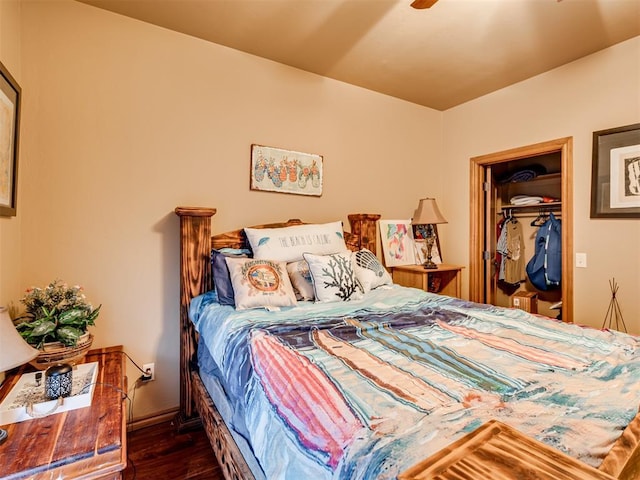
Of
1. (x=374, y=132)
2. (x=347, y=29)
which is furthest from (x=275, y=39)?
(x=374, y=132)

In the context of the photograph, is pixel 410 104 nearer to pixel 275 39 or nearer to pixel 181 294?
pixel 275 39

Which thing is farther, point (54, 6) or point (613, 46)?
point (613, 46)

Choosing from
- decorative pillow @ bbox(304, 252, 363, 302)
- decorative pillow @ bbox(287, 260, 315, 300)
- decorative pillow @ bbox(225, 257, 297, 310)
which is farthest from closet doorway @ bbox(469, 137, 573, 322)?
decorative pillow @ bbox(225, 257, 297, 310)

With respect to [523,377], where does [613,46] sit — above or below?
above

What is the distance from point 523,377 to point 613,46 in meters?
2.75

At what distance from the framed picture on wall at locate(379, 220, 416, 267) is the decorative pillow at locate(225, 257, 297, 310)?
1.46 meters

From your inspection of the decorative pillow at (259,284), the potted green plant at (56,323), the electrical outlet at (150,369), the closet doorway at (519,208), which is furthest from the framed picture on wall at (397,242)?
the potted green plant at (56,323)

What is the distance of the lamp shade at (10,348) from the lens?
0.90 meters

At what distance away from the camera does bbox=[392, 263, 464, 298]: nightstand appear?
9.92ft

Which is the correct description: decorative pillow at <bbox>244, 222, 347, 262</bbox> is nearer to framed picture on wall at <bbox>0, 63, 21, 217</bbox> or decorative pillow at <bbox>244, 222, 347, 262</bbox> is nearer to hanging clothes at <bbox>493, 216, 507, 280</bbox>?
framed picture on wall at <bbox>0, 63, 21, 217</bbox>

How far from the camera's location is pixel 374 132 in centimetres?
313

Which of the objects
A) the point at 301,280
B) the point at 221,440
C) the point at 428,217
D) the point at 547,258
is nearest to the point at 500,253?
the point at 547,258

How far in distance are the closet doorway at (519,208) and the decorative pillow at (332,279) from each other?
185cm

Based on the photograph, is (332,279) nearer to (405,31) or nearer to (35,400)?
(35,400)
